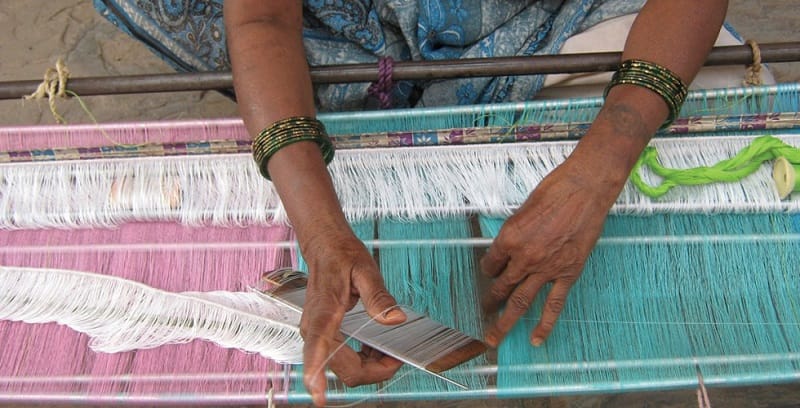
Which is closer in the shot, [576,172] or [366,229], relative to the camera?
[576,172]

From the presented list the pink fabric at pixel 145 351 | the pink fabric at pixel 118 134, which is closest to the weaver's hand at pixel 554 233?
the pink fabric at pixel 145 351

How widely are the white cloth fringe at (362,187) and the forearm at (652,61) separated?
0.79ft

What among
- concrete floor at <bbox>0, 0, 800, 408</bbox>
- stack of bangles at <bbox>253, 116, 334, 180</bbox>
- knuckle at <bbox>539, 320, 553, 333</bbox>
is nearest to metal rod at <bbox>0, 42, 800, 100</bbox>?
stack of bangles at <bbox>253, 116, 334, 180</bbox>

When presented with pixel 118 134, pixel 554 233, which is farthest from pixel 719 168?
pixel 118 134

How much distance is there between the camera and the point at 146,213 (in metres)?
1.53

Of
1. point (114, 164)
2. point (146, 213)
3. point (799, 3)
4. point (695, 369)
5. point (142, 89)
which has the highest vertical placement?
point (799, 3)

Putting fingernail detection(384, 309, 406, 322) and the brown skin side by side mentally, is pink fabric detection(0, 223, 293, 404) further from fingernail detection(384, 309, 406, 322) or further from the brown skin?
fingernail detection(384, 309, 406, 322)

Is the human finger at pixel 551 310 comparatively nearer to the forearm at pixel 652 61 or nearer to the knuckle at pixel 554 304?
the knuckle at pixel 554 304

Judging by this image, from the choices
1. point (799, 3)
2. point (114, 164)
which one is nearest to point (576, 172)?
point (114, 164)

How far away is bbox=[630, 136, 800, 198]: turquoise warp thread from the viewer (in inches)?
56.5

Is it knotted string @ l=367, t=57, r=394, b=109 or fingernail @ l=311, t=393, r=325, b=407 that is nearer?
fingernail @ l=311, t=393, r=325, b=407

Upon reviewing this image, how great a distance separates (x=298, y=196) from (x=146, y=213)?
545mm

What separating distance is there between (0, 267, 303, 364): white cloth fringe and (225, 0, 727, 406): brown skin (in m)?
0.29

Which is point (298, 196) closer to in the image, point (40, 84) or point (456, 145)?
point (456, 145)
